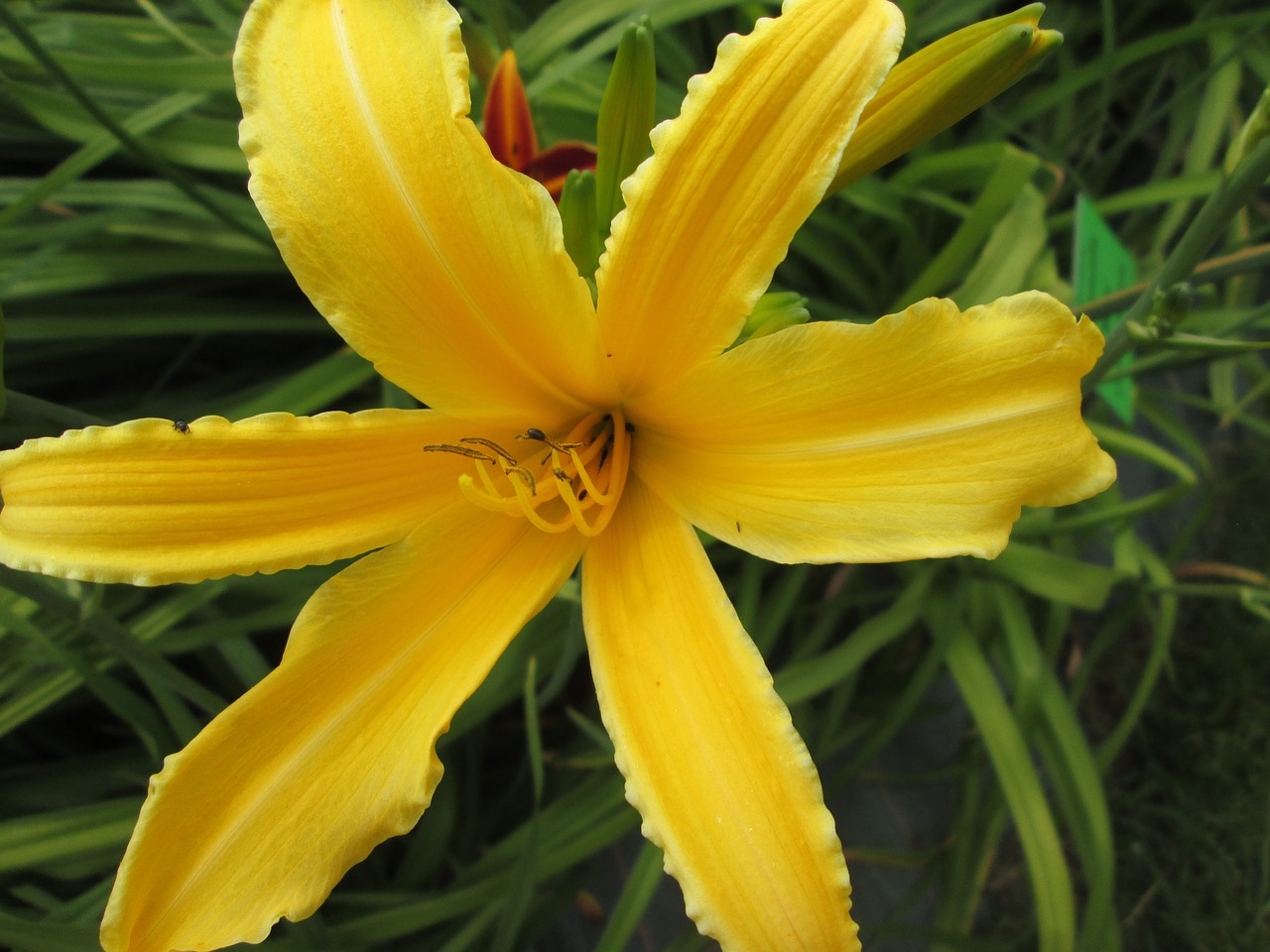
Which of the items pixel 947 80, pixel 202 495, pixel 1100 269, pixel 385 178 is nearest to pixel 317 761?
pixel 202 495

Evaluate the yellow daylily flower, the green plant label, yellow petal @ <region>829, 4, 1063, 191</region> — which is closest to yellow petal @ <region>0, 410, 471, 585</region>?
the yellow daylily flower

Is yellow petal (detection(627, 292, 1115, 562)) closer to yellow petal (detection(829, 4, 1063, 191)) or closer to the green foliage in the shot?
yellow petal (detection(829, 4, 1063, 191))

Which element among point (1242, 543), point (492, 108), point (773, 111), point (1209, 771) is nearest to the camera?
point (773, 111)

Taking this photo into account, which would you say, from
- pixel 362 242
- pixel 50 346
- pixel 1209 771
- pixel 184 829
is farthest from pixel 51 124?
pixel 1209 771

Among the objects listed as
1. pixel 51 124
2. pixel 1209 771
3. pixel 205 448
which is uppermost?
pixel 51 124

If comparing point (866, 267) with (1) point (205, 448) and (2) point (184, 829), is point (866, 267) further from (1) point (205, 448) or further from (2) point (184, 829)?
(2) point (184, 829)

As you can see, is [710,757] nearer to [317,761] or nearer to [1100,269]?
[317,761]
